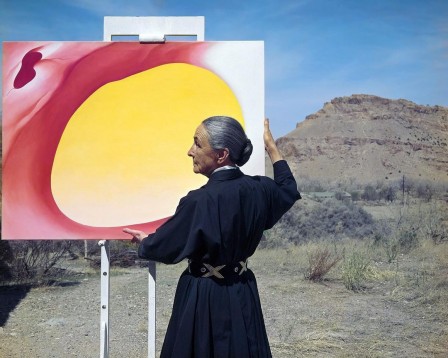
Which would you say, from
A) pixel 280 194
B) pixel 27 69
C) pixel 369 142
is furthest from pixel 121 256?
pixel 369 142

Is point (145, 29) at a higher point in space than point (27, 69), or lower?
higher

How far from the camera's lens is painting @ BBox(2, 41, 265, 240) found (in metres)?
2.57

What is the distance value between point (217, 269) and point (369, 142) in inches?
1373

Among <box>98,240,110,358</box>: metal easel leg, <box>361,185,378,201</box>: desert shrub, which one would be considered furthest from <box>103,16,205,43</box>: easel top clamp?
<box>361,185,378,201</box>: desert shrub

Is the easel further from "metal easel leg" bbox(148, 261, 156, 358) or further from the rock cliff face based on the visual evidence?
the rock cliff face

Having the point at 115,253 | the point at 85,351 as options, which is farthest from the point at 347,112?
the point at 85,351

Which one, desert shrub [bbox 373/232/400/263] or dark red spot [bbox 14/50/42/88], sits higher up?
dark red spot [bbox 14/50/42/88]

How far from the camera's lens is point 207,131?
6.12 ft

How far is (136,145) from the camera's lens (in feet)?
8.46

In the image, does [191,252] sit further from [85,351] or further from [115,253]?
[115,253]

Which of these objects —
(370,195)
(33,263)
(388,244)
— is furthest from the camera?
(370,195)

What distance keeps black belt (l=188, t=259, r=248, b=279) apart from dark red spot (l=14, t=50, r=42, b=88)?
1304mm

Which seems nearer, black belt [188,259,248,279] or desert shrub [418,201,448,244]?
black belt [188,259,248,279]

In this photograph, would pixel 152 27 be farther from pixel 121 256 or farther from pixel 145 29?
pixel 121 256
